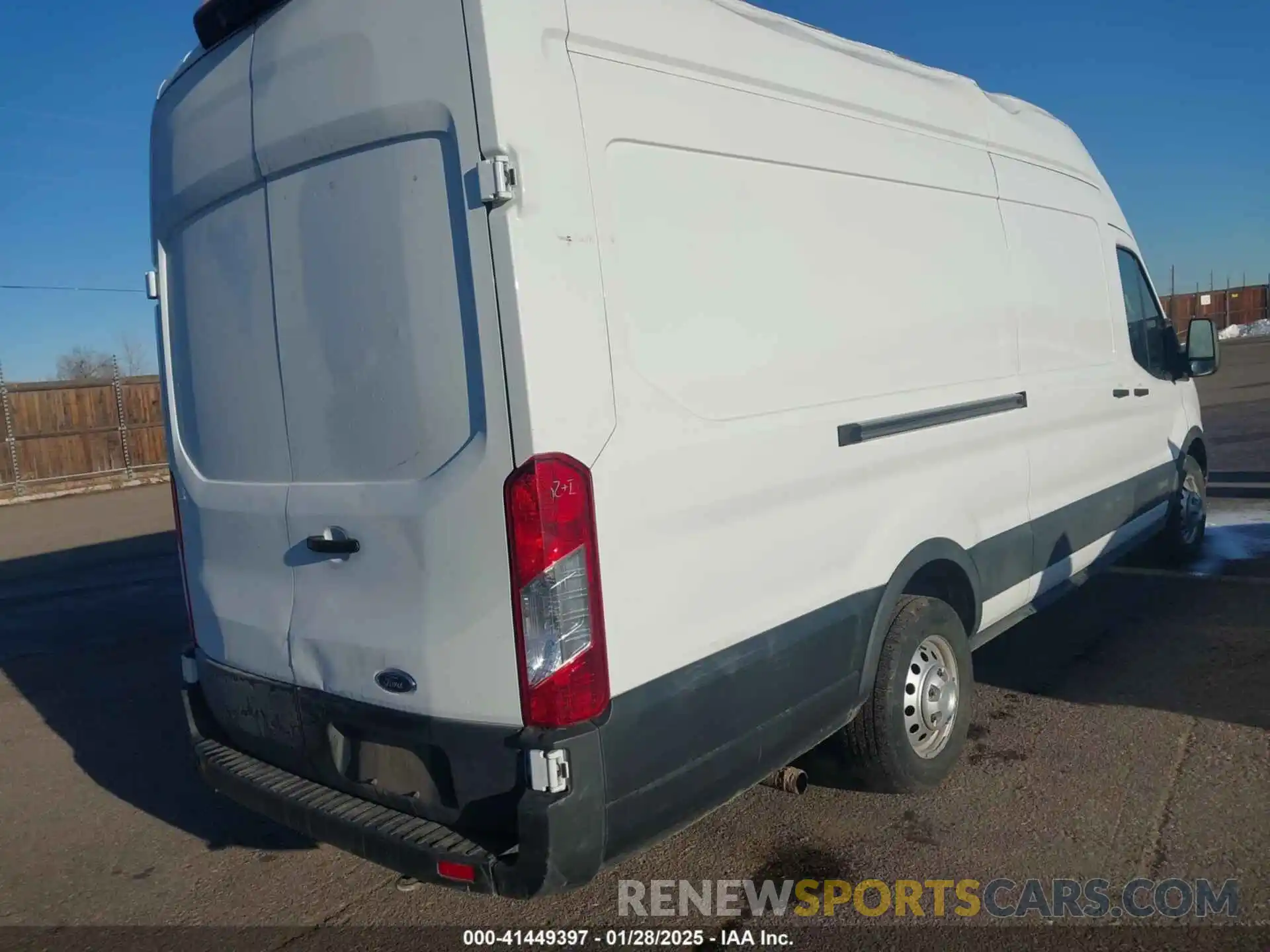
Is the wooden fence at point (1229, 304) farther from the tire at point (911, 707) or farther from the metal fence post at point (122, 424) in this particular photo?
the tire at point (911, 707)

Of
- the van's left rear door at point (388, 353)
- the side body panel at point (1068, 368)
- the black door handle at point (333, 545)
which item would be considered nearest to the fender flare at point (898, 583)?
the side body panel at point (1068, 368)

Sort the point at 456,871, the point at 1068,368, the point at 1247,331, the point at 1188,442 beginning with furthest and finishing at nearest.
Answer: the point at 1247,331 < the point at 1188,442 < the point at 1068,368 < the point at 456,871

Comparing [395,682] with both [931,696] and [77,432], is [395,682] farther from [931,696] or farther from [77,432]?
[77,432]

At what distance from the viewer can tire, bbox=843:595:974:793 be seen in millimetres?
3504

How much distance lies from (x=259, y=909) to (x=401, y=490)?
68.2 inches

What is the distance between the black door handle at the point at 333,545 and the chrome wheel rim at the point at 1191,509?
575 centimetres

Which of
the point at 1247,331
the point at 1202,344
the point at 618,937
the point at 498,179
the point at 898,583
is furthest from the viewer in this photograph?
the point at 1247,331

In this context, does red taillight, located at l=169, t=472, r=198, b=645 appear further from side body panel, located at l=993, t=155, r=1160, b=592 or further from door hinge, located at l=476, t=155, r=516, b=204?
side body panel, located at l=993, t=155, r=1160, b=592

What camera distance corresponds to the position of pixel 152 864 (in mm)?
3795

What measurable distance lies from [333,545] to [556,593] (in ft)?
2.64

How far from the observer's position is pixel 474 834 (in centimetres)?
266

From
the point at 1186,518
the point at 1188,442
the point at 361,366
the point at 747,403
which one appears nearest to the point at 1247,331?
the point at 1186,518

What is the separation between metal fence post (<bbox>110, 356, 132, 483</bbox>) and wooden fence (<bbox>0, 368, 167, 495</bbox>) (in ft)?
0.04

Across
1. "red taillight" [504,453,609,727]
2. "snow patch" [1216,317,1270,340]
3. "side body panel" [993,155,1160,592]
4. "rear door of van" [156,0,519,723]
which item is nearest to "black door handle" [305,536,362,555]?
"rear door of van" [156,0,519,723]
